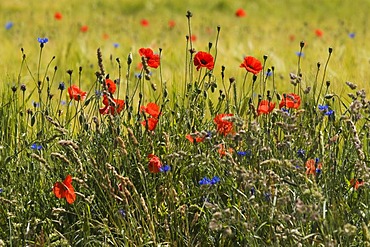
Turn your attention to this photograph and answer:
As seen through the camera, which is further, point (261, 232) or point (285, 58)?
point (285, 58)

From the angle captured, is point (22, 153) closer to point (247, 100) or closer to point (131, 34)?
point (247, 100)

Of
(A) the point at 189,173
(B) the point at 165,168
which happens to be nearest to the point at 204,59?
(A) the point at 189,173

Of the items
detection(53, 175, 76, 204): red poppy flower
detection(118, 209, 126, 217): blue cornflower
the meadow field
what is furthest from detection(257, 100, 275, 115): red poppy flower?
detection(53, 175, 76, 204): red poppy flower

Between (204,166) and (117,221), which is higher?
(204,166)

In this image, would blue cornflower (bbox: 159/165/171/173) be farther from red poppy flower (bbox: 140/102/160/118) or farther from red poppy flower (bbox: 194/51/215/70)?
red poppy flower (bbox: 194/51/215/70)

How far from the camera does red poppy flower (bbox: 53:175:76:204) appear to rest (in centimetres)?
212

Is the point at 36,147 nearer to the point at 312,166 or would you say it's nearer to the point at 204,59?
the point at 204,59

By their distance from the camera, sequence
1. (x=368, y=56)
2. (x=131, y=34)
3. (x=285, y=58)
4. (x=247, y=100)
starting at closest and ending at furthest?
1. (x=247, y=100)
2. (x=368, y=56)
3. (x=285, y=58)
4. (x=131, y=34)

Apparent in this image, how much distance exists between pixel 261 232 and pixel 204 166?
0.26m

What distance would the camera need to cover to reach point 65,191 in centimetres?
213

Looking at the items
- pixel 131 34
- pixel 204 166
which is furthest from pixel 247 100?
pixel 131 34

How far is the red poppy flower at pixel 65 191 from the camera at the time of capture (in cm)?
212

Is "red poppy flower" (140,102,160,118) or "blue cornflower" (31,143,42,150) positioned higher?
"red poppy flower" (140,102,160,118)

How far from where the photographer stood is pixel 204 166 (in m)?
2.26
